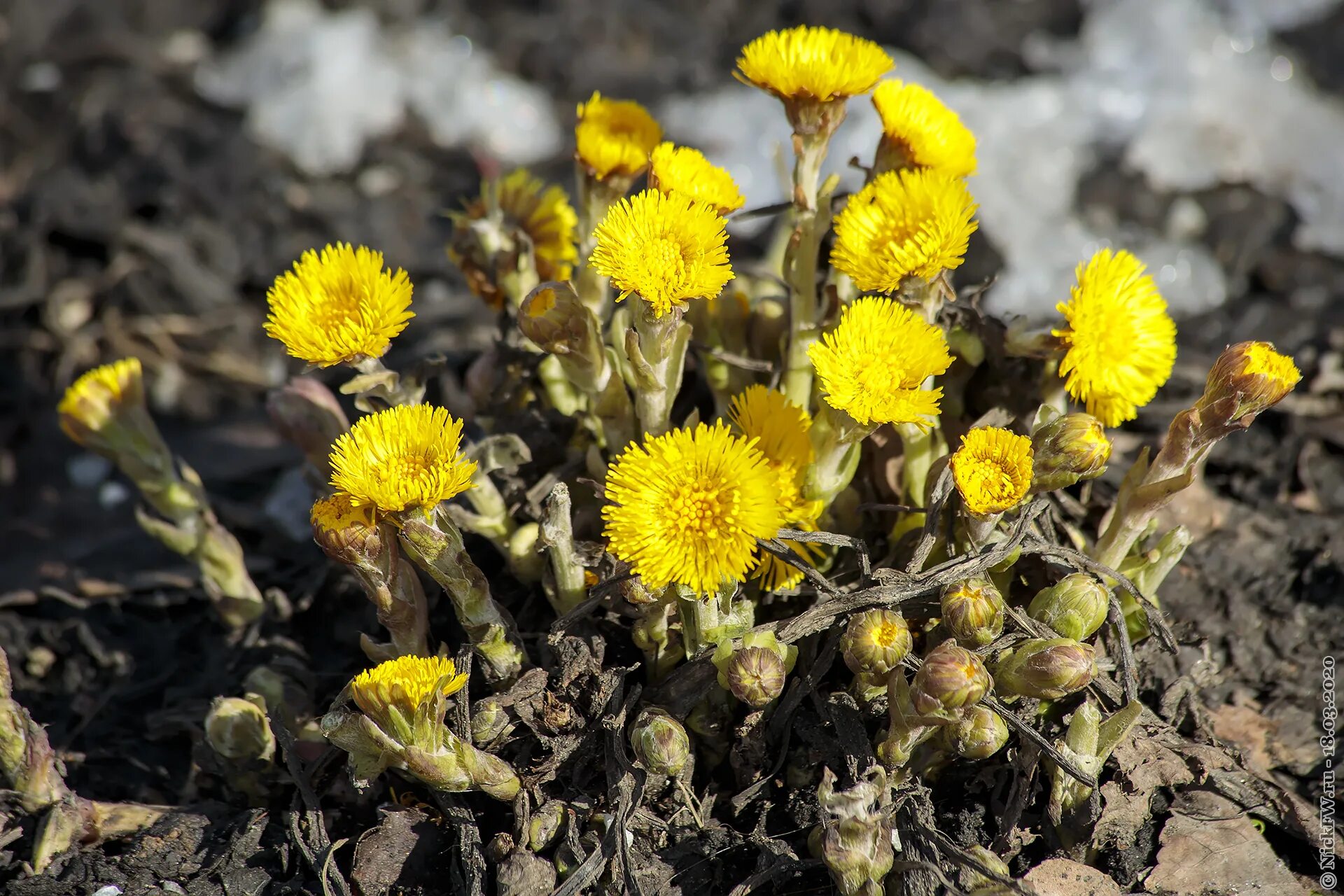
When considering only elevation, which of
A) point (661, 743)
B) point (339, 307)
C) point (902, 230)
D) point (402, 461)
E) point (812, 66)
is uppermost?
point (812, 66)

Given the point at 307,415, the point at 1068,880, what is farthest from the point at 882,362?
the point at 307,415

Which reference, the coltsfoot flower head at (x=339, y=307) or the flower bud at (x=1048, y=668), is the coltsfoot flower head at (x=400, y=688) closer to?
the coltsfoot flower head at (x=339, y=307)

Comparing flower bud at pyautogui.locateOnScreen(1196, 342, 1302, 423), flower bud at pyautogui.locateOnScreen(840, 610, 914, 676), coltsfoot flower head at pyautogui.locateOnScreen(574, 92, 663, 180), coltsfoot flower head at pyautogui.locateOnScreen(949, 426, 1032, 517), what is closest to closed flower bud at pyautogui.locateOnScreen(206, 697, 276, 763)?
flower bud at pyautogui.locateOnScreen(840, 610, 914, 676)

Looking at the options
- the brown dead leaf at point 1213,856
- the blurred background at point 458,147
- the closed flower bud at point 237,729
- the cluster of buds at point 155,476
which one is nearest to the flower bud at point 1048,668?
the brown dead leaf at point 1213,856

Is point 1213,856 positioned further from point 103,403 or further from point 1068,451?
point 103,403

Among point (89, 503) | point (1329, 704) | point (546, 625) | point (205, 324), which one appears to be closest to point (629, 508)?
point (546, 625)

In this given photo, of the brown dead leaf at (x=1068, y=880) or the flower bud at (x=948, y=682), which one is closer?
the flower bud at (x=948, y=682)

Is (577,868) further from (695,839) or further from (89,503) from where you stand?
(89,503)

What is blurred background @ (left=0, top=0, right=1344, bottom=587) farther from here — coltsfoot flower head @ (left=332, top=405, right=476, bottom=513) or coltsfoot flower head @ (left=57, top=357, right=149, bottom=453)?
coltsfoot flower head @ (left=332, top=405, right=476, bottom=513)
